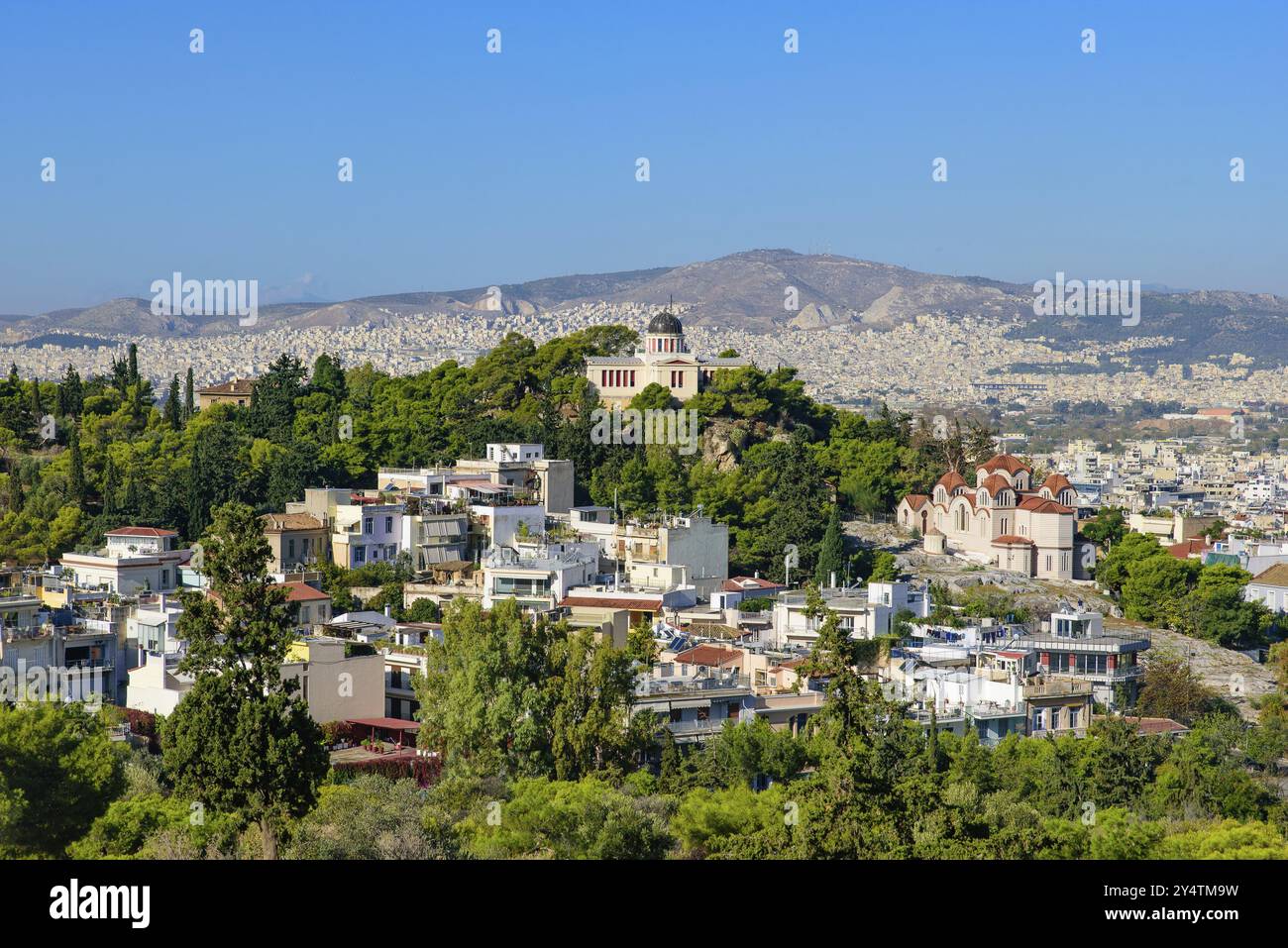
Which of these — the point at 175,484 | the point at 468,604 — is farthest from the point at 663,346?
the point at 468,604

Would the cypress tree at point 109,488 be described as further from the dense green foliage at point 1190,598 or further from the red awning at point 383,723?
the dense green foliage at point 1190,598

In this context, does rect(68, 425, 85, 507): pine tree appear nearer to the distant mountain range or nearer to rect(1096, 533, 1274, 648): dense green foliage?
rect(1096, 533, 1274, 648): dense green foliage

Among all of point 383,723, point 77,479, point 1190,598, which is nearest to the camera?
point 383,723

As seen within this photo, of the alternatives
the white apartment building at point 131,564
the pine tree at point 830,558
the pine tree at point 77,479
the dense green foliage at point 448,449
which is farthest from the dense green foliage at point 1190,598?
Answer: the pine tree at point 77,479

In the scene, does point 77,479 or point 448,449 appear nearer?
point 77,479

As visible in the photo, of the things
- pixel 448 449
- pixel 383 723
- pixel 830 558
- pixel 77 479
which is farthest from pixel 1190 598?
pixel 77 479

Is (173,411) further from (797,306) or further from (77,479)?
(797,306)

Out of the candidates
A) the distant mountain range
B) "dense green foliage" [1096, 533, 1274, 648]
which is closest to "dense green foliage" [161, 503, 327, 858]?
"dense green foliage" [1096, 533, 1274, 648]
